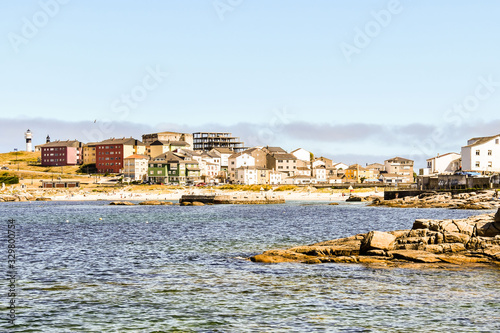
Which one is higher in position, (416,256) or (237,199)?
(237,199)

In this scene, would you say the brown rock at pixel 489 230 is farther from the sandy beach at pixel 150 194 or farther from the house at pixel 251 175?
the house at pixel 251 175

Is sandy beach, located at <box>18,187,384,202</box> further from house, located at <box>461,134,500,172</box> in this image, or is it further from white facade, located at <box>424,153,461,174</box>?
house, located at <box>461,134,500,172</box>

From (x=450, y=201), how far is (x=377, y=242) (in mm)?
67763

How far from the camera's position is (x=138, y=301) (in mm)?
22344

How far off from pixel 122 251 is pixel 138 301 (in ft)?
54.3

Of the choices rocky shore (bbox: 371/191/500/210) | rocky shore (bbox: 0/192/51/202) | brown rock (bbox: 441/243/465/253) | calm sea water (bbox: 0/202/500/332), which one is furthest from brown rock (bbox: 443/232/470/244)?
rocky shore (bbox: 0/192/51/202)

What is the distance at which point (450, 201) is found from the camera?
95.1m

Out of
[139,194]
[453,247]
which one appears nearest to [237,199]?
[139,194]

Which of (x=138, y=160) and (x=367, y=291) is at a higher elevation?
(x=138, y=160)

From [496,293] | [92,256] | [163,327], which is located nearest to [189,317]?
[163,327]

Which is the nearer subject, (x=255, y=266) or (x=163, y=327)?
(x=163, y=327)

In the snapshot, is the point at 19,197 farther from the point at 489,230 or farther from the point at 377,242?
the point at 489,230

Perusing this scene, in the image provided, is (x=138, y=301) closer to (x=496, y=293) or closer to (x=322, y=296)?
(x=322, y=296)

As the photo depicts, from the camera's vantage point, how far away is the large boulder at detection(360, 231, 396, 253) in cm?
3250
